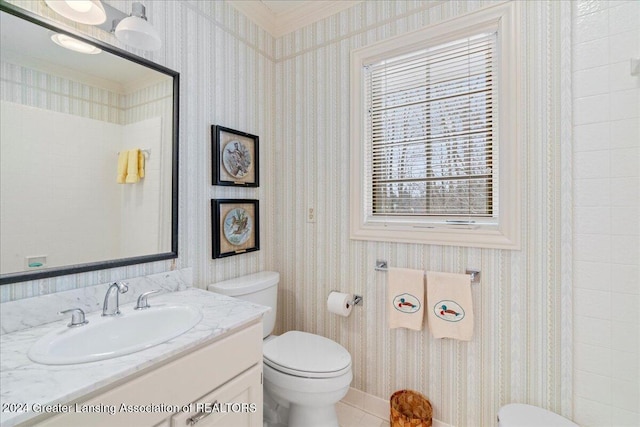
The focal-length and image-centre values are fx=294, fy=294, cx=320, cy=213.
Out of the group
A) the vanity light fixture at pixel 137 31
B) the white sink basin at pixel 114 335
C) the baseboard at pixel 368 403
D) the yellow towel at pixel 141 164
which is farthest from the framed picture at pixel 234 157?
the baseboard at pixel 368 403

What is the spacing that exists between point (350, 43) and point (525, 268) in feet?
5.20

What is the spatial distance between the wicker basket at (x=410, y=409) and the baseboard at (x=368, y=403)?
114 mm

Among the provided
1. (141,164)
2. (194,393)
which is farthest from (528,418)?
(141,164)

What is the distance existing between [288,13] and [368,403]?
2560 millimetres

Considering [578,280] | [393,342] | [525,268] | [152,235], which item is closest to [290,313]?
[393,342]

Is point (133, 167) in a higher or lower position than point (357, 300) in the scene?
higher

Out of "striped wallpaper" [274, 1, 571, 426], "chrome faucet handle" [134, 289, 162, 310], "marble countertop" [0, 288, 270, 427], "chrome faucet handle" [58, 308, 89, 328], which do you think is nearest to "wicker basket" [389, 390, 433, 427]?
"striped wallpaper" [274, 1, 571, 426]

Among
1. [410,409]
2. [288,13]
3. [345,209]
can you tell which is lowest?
[410,409]

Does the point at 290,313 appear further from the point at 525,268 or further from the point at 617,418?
the point at 617,418

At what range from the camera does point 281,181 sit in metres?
2.12

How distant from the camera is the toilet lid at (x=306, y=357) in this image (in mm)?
1362

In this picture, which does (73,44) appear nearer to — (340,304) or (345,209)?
(345,209)

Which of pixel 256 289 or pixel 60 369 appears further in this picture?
pixel 256 289

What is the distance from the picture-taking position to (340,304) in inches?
67.9
